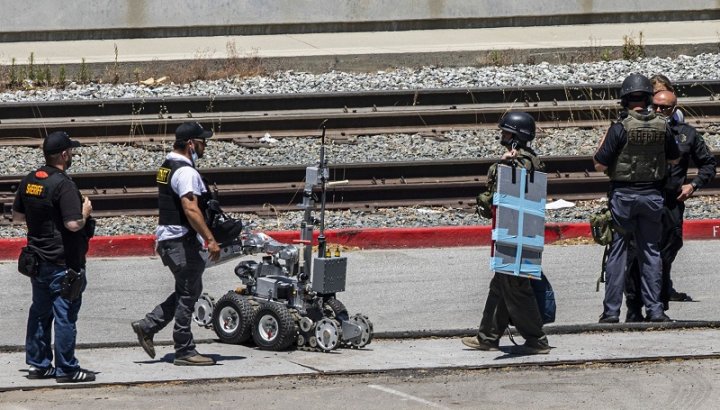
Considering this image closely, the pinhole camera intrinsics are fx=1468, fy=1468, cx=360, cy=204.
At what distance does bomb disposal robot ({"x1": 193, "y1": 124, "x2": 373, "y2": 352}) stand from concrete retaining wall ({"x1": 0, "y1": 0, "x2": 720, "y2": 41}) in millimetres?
15743

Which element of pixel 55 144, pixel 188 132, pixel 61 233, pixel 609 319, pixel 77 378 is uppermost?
pixel 188 132

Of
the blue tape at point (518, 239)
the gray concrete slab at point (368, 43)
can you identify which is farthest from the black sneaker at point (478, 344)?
the gray concrete slab at point (368, 43)

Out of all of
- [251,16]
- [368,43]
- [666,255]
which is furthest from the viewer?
[251,16]

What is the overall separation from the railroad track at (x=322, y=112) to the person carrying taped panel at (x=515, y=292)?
764 centimetres

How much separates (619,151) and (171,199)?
3.45 meters

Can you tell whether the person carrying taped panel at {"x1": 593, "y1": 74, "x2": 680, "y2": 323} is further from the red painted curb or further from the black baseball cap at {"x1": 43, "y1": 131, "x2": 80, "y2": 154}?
the black baseball cap at {"x1": 43, "y1": 131, "x2": 80, "y2": 154}

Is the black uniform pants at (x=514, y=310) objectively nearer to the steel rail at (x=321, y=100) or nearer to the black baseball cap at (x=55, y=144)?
the black baseball cap at (x=55, y=144)

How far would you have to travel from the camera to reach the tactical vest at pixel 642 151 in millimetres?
10844

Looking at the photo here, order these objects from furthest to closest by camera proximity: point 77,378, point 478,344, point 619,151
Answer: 1. point 619,151
2. point 478,344
3. point 77,378

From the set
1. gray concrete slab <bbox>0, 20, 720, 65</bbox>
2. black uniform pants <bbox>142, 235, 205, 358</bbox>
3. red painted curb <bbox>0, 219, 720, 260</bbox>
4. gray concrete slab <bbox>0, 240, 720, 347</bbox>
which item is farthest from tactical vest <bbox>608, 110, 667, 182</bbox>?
gray concrete slab <bbox>0, 20, 720, 65</bbox>

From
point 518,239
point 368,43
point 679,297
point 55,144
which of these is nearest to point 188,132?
point 55,144

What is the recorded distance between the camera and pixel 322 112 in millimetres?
18391

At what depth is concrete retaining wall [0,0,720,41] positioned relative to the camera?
83.9 ft

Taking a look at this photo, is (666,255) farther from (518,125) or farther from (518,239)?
(518,125)
